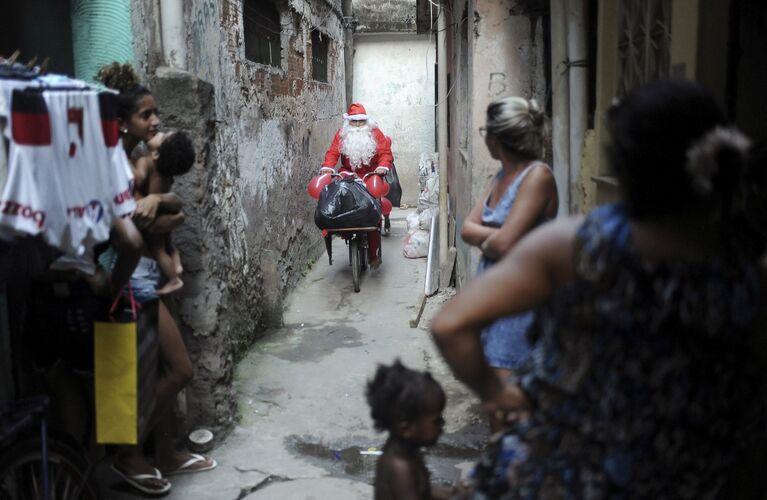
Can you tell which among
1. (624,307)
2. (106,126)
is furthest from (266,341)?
(624,307)

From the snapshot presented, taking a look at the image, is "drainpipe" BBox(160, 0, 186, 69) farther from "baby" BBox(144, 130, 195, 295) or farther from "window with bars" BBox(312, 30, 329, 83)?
"window with bars" BBox(312, 30, 329, 83)

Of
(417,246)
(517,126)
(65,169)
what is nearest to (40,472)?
(65,169)

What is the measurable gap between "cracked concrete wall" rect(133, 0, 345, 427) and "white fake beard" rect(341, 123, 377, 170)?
1.51ft

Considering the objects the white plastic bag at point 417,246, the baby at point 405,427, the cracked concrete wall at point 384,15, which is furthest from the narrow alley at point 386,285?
the cracked concrete wall at point 384,15

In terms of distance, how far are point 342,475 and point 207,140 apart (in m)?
1.89

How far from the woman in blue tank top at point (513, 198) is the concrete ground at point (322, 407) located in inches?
46.5

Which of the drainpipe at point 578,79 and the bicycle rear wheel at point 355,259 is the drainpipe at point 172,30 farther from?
the bicycle rear wheel at point 355,259

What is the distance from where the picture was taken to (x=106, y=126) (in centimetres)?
272

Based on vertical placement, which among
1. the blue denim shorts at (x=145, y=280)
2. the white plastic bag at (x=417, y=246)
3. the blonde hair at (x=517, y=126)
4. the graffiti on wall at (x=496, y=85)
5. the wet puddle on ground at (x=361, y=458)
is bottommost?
the wet puddle on ground at (x=361, y=458)

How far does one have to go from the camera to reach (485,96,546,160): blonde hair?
9.53 feet

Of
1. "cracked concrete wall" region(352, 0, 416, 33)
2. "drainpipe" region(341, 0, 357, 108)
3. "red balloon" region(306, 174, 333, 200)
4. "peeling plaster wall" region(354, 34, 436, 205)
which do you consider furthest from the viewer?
"peeling plaster wall" region(354, 34, 436, 205)

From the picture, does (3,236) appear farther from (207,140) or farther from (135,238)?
(207,140)

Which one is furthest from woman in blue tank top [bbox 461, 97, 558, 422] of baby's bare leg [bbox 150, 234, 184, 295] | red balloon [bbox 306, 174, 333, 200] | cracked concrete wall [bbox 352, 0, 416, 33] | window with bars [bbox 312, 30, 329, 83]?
cracked concrete wall [bbox 352, 0, 416, 33]

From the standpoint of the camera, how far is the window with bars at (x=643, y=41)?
2787 millimetres
